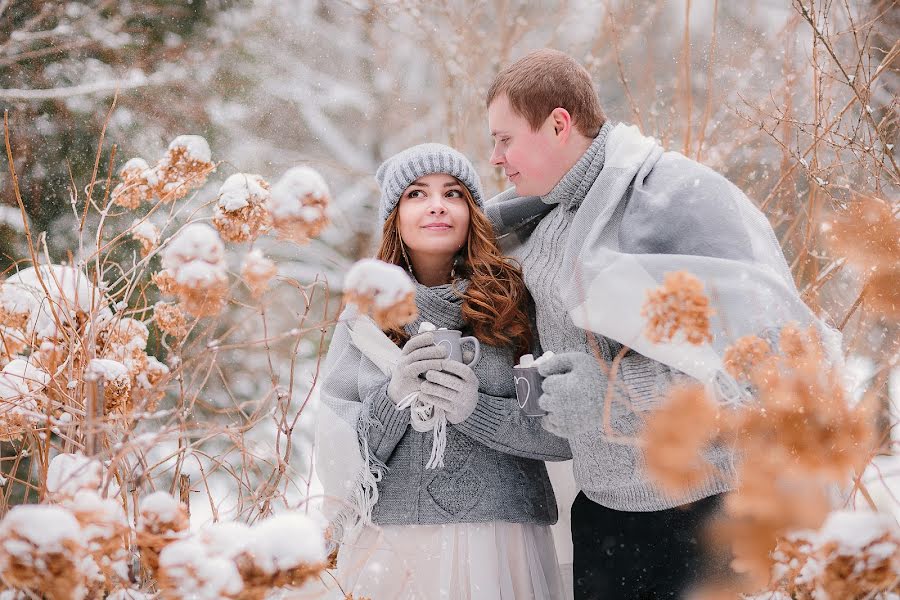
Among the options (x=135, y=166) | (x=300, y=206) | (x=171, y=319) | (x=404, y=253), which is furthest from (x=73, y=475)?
(x=404, y=253)

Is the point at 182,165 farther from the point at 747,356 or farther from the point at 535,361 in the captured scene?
the point at 747,356

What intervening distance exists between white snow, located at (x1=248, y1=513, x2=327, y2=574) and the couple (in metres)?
0.56

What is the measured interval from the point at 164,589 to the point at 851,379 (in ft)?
2.94

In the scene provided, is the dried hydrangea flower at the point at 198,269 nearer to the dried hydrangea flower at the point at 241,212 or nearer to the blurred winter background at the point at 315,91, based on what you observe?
the dried hydrangea flower at the point at 241,212

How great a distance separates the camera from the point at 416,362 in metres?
1.43

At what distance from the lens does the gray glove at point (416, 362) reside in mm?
1428

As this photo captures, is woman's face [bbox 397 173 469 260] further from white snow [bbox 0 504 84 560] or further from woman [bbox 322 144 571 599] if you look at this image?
white snow [bbox 0 504 84 560]

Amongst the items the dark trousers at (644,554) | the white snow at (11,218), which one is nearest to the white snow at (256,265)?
the dark trousers at (644,554)

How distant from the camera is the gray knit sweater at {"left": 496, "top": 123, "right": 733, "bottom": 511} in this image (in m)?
1.31

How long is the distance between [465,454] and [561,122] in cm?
71

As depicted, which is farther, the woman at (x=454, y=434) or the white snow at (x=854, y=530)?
the woman at (x=454, y=434)

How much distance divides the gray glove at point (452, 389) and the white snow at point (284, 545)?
0.65 meters

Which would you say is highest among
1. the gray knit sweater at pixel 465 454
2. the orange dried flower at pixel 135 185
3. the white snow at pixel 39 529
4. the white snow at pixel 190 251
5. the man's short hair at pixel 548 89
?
the man's short hair at pixel 548 89

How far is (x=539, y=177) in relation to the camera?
5.13ft
